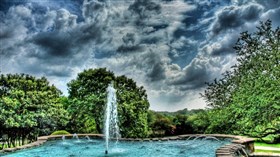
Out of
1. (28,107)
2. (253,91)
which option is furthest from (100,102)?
(253,91)

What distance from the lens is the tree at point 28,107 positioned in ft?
75.3

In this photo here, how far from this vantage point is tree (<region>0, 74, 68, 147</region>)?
22952 mm

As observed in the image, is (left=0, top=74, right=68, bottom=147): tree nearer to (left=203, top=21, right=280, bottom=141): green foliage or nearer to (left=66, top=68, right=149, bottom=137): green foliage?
(left=66, top=68, right=149, bottom=137): green foliage

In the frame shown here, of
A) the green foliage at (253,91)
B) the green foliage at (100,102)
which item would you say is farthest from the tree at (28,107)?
the green foliage at (253,91)

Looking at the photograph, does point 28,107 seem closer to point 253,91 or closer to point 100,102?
point 100,102

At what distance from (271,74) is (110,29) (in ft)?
42.0

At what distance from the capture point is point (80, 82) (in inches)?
1160

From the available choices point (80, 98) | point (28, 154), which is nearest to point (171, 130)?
point (80, 98)

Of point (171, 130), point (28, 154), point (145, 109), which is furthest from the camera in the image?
point (171, 130)

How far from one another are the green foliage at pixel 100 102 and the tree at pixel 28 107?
5.90 ft

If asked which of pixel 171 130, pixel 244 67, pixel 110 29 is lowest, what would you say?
pixel 171 130

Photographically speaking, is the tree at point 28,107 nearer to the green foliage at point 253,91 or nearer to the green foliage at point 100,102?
the green foliage at point 100,102

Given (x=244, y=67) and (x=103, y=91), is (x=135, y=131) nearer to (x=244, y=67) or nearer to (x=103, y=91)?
(x=103, y=91)

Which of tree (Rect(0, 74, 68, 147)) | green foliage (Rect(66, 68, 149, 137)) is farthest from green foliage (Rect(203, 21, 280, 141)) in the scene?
tree (Rect(0, 74, 68, 147))
